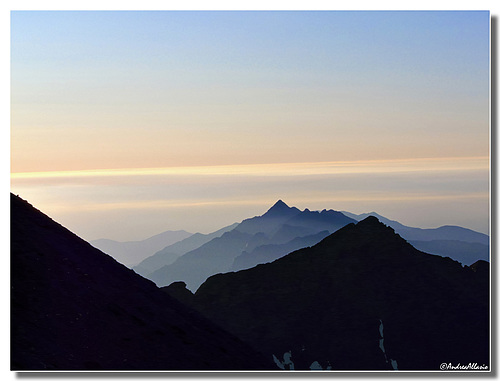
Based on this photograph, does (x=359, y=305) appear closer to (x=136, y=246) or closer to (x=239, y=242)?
(x=239, y=242)

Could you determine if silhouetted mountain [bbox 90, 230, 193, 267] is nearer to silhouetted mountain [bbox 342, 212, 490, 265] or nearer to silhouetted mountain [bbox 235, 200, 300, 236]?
silhouetted mountain [bbox 235, 200, 300, 236]

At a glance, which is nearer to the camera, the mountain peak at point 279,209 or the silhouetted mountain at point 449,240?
the silhouetted mountain at point 449,240

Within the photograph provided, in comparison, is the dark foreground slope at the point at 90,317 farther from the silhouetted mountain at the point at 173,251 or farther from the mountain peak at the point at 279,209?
the mountain peak at the point at 279,209

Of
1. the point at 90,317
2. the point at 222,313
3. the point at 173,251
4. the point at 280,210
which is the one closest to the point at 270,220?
the point at 280,210

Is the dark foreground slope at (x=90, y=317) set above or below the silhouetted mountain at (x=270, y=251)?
below

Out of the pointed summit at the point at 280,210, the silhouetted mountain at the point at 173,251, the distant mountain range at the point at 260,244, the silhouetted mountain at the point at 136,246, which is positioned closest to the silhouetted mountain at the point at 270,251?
the distant mountain range at the point at 260,244

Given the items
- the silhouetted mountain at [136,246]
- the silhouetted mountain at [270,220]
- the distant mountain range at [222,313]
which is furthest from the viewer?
the silhouetted mountain at [270,220]

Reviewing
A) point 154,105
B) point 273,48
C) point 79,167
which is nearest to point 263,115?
point 273,48
